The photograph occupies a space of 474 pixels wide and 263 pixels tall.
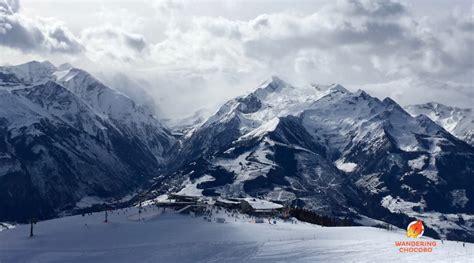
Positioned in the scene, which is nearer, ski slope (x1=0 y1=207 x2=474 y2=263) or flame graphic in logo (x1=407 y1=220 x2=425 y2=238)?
flame graphic in logo (x1=407 y1=220 x2=425 y2=238)

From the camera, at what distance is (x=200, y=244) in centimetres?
14088

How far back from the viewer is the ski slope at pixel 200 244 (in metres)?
115

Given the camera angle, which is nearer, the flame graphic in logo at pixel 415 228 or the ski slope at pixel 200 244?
the flame graphic in logo at pixel 415 228

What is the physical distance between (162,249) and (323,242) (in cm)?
3388

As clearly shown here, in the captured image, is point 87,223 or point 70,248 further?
point 87,223

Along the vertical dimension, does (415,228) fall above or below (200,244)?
above

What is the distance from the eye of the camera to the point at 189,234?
161 m

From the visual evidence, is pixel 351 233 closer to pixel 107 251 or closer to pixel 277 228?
pixel 277 228

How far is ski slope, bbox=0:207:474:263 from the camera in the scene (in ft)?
378

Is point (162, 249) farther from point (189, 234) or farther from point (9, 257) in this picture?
point (9, 257)

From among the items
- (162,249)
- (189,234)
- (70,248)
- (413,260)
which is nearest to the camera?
(413,260)

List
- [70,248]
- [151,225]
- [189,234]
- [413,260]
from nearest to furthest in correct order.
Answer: [413,260]
[70,248]
[189,234]
[151,225]

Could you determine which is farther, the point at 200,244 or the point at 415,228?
the point at 200,244

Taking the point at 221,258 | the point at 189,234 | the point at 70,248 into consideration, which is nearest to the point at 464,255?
the point at 221,258
